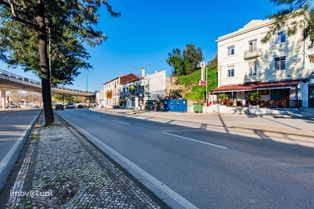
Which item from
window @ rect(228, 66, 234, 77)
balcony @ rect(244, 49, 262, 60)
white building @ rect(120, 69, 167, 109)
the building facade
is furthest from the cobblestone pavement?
the building facade

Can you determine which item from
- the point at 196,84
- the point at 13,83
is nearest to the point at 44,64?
the point at 196,84

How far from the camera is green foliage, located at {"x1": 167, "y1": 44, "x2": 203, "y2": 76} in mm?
50406

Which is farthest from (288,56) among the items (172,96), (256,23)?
(172,96)

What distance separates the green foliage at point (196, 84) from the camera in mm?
37219

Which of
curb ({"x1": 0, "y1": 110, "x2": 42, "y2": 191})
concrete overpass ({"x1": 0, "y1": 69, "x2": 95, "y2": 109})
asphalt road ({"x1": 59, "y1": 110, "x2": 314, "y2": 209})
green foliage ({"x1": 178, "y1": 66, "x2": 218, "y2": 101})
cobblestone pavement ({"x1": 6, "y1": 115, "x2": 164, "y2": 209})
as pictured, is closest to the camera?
cobblestone pavement ({"x1": 6, "y1": 115, "x2": 164, "y2": 209})

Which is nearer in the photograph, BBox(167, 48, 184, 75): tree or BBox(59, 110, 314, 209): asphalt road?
BBox(59, 110, 314, 209): asphalt road

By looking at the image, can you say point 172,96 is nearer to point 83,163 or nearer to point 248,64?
point 248,64

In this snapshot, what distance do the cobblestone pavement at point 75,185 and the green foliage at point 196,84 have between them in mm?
33044

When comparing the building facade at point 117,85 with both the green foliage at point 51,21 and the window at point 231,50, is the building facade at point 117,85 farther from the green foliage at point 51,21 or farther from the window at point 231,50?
the green foliage at point 51,21

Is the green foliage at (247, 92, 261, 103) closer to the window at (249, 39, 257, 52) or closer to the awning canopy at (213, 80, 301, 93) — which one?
the awning canopy at (213, 80, 301, 93)

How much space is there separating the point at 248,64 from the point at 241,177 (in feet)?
92.2

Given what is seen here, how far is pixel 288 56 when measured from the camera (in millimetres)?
25531

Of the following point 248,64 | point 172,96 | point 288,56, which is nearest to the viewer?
point 288,56

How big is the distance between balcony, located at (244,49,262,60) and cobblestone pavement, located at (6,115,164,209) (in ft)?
89.9
